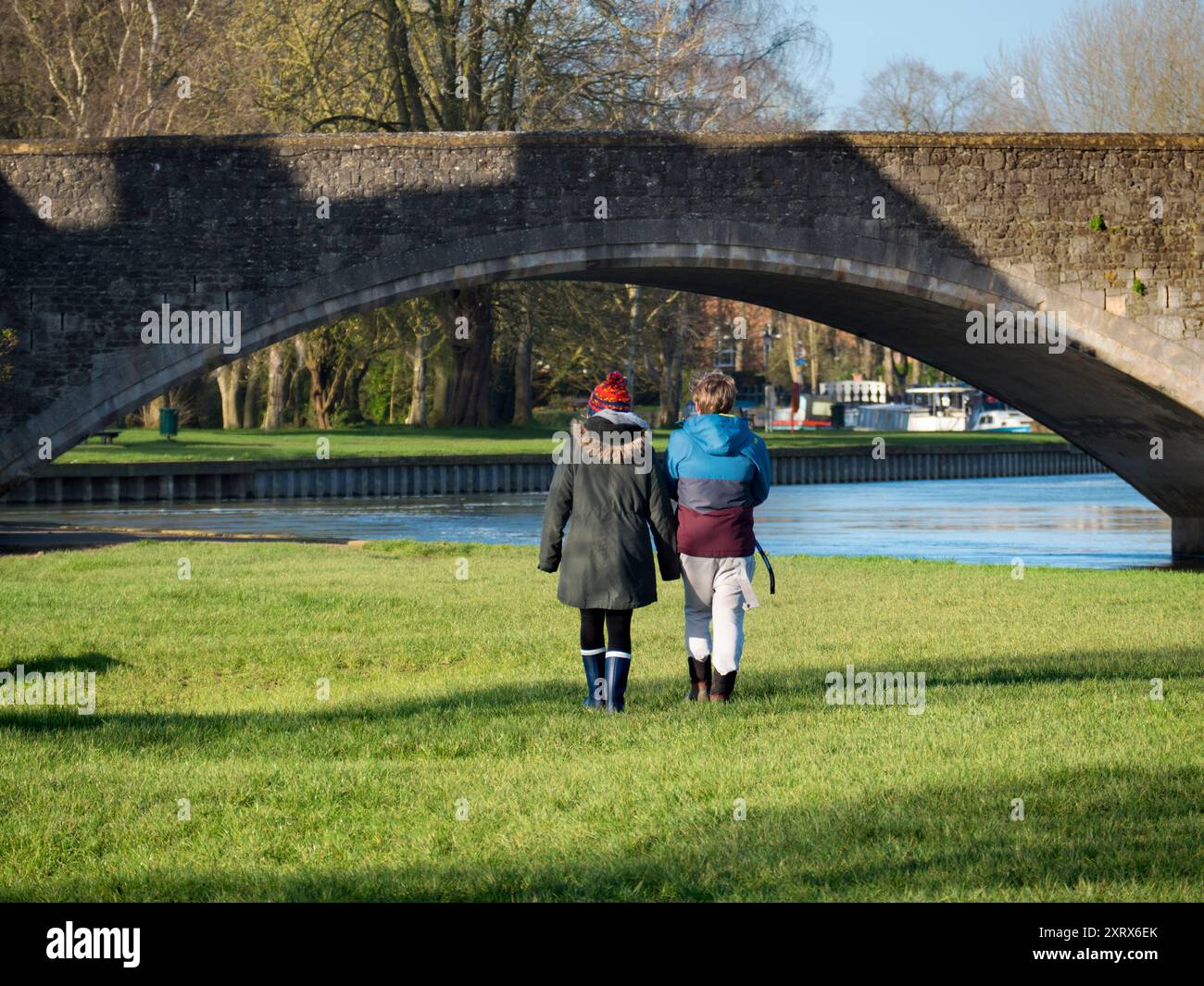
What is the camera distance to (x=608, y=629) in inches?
314

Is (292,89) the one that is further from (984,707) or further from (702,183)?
(984,707)

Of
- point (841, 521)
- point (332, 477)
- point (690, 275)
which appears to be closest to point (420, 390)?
point (332, 477)

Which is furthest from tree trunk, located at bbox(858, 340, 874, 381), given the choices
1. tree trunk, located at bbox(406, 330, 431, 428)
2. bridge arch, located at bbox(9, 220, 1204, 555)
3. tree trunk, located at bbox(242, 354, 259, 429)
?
bridge arch, located at bbox(9, 220, 1204, 555)

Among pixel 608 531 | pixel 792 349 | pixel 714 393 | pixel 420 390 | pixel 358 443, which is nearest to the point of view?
pixel 608 531

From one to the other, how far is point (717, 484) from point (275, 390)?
1751 inches

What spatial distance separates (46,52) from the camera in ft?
104

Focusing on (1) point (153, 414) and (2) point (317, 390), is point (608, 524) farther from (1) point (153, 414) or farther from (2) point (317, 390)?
(1) point (153, 414)

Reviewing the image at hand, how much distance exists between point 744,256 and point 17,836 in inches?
628

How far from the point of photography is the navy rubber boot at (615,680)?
802 cm

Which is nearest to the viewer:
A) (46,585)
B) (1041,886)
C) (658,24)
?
(1041,886)

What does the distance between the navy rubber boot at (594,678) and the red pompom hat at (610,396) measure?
1231 mm

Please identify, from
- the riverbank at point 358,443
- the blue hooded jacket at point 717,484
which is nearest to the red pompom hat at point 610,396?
the blue hooded jacket at point 717,484

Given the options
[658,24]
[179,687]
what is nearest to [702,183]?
[179,687]

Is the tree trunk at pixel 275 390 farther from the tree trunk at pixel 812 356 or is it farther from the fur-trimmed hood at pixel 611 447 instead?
the fur-trimmed hood at pixel 611 447
